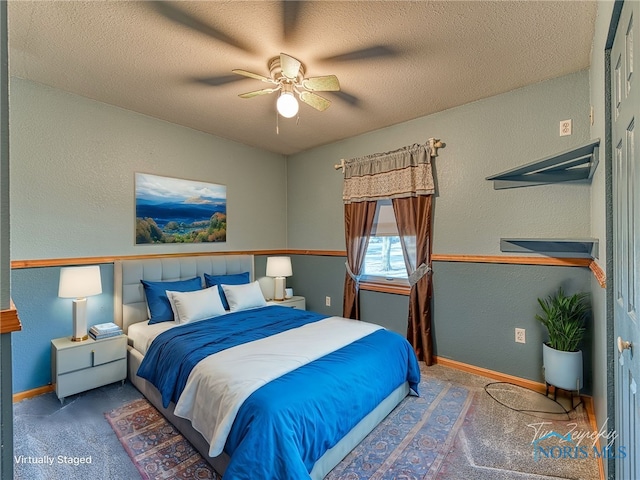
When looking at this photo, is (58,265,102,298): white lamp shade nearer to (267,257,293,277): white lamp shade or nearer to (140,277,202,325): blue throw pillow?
(140,277,202,325): blue throw pillow

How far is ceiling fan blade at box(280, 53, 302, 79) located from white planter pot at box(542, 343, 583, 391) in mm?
2867

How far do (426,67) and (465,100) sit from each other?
0.84 m

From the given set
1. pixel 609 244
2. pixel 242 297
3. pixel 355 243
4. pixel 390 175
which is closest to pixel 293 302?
pixel 242 297

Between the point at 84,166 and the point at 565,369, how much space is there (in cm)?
448

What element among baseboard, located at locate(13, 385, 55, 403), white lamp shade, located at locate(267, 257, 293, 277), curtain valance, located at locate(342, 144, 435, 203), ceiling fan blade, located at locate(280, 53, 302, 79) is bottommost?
baseboard, located at locate(13, 385, 55, 403)

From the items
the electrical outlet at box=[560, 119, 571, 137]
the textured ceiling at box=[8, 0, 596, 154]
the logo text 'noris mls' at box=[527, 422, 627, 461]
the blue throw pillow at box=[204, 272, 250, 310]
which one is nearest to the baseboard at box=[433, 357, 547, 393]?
the logo text 'noris mls' at box=[527, 422, 627, 461]

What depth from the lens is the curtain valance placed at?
327 cm

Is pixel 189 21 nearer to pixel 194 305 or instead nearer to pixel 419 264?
pixel 194 305

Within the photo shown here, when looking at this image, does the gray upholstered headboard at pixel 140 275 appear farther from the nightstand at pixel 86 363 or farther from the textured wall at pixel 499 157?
the textured wall at pixel 499 157

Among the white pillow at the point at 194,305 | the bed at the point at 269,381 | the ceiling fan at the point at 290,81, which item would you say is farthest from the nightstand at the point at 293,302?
the ceiling fan at the point at 290,81

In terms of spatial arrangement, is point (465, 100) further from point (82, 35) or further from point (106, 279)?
point (106, 279)

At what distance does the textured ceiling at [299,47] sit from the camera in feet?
5.85

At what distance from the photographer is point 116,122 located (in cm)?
302

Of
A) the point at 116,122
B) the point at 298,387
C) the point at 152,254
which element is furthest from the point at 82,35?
the point at 298,387
